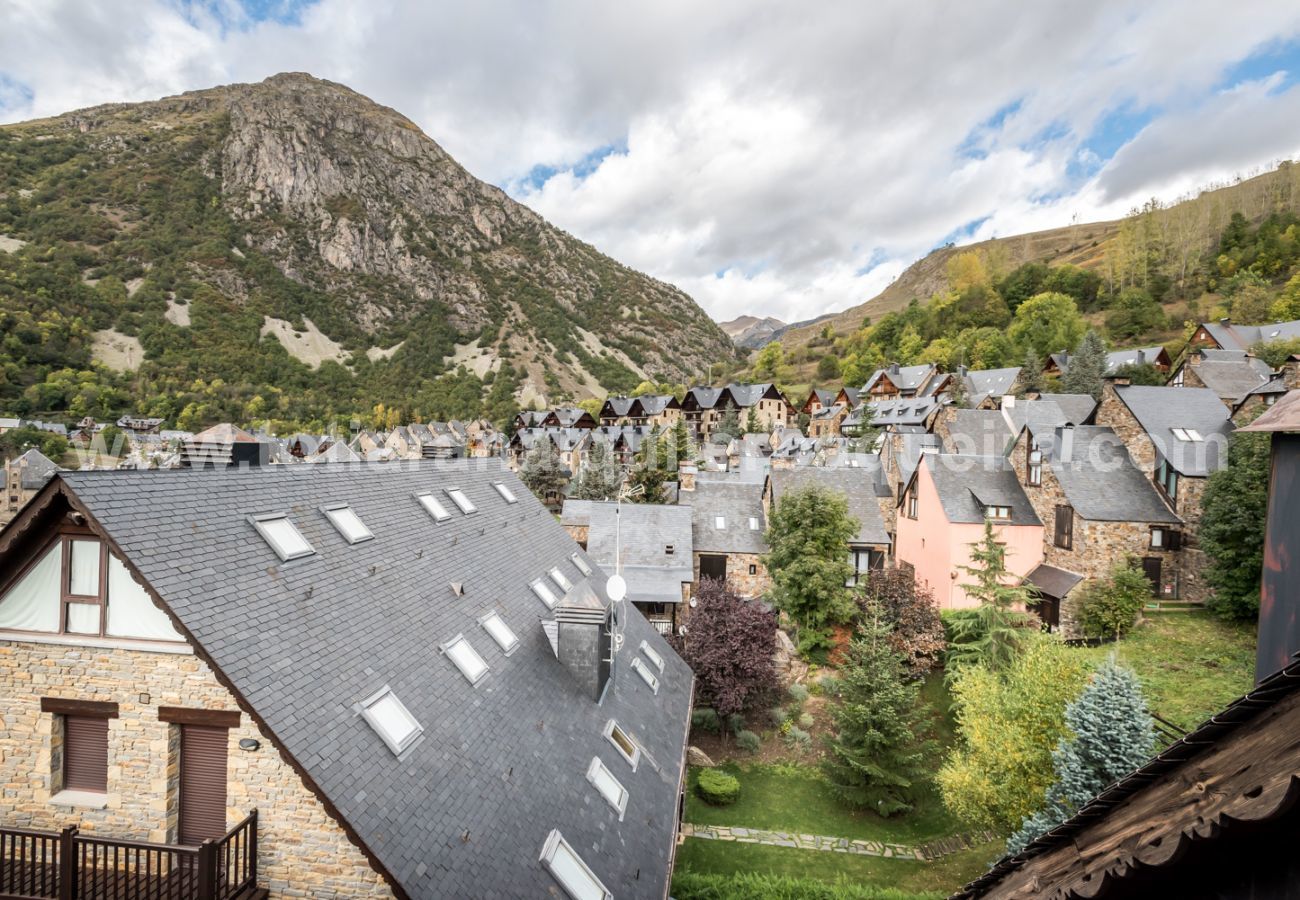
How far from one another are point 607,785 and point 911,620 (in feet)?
59.2

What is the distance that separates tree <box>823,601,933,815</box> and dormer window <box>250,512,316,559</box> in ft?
52.7

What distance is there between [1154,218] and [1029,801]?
128 meters

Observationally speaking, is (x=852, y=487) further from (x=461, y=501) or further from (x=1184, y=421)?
(x=461, y=501)

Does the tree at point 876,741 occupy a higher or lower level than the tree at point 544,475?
lower

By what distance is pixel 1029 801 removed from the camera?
41.0ft

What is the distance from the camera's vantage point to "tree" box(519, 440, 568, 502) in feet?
199

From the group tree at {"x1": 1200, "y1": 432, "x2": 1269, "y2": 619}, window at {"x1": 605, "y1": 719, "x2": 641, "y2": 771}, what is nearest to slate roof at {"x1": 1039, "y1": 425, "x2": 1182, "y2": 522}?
tree at {"x1": 1200, "y1": 432, "x2": 1269, "y2": 619}

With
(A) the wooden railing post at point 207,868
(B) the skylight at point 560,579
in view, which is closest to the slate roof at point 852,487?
(B) the skylight at point 560,579

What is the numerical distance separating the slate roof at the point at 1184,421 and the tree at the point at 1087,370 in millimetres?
34460

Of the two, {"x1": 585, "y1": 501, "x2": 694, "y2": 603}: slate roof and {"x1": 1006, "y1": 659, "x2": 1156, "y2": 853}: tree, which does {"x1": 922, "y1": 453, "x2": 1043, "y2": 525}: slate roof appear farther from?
{"x1": 1006, "y1": 659, "x2": 1156, "y2": 853}: tree

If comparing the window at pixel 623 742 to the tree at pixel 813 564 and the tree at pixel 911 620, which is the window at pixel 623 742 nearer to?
the tree at pixel 911 620

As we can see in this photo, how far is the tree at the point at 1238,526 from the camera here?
20.5 metres

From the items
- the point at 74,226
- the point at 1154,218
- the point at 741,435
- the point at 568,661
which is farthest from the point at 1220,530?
the point at 74,226

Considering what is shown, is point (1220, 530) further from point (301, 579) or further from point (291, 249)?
point (291, 249)
